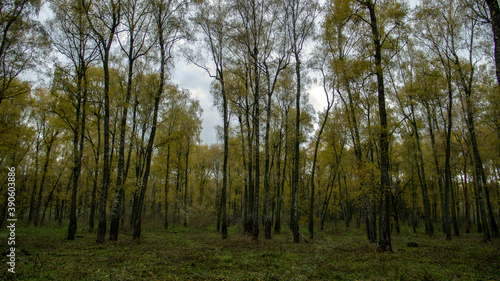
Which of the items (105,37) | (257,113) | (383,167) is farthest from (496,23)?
(105,37)

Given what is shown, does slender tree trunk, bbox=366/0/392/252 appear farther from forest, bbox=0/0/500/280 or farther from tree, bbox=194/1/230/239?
tree, bbox=194/1/230/239

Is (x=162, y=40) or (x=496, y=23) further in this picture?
(x=162, y=40)

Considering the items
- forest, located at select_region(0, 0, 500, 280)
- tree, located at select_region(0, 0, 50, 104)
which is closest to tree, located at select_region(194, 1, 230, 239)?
forest, located at select_region(0, 0, 500, 280)

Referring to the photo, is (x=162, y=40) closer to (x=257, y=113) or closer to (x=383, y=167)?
(x=257, y=113)

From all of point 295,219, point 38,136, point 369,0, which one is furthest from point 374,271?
point 38,136

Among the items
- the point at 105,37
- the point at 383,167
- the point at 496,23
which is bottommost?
the point at 383,167

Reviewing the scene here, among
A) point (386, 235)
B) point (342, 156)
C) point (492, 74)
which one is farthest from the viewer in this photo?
point (342, 156)

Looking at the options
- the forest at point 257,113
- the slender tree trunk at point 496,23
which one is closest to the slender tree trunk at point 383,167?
the forest at point 257,113

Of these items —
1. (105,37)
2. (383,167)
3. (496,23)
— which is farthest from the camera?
(105,37)

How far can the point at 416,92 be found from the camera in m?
17.7

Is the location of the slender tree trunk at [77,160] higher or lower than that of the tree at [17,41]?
lower

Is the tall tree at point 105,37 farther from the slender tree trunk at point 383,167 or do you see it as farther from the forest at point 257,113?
the slender tree trunk at point 383,167

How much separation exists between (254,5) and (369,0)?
767 centimetres

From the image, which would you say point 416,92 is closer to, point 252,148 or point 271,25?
point 271,25
